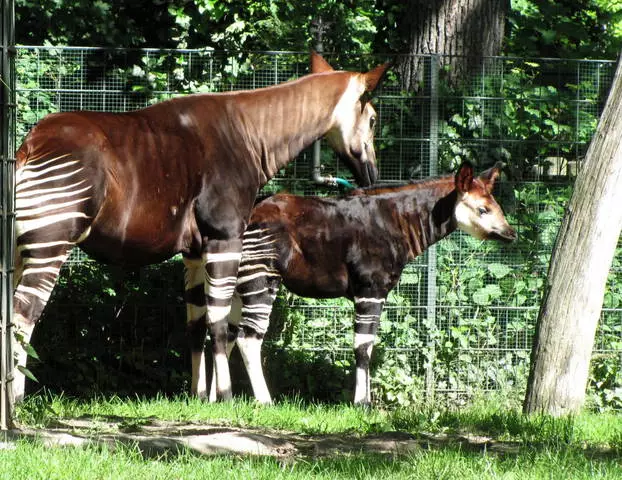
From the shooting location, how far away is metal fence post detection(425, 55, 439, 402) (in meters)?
8.29

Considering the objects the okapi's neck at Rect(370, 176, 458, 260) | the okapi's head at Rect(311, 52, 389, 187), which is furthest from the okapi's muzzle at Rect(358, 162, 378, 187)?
the okapi's neck at Rect(370, 176, 458, 260)

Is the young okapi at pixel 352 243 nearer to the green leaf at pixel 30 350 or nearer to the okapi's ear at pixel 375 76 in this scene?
the okapi's ear at pixel 375 76

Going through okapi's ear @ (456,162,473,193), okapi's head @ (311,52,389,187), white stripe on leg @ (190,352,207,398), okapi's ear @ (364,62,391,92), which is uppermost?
okapi's ear @ (364,62,391,92)

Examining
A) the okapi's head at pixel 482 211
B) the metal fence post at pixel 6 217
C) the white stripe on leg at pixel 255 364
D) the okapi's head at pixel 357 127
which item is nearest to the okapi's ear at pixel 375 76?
the okapi's head at pixel 357 127

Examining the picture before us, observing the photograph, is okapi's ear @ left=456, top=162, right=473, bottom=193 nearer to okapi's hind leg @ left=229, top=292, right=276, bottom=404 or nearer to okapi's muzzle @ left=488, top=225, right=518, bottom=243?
okapi's muzzle @ left=488, top=225, right=518, bottom=243

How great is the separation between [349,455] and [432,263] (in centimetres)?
360

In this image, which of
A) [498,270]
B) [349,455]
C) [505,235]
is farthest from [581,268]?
[349,455]

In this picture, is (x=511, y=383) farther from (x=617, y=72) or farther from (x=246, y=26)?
(x=246, y=26)

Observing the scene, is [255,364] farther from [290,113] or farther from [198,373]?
[290,113]

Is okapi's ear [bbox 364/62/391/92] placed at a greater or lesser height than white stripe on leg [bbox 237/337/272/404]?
greater

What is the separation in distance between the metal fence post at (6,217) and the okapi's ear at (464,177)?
353 centimetres

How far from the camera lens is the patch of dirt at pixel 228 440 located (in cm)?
484

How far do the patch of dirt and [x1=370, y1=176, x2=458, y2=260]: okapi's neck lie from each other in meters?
2.37

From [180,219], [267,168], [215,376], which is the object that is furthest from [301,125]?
[215,376]
